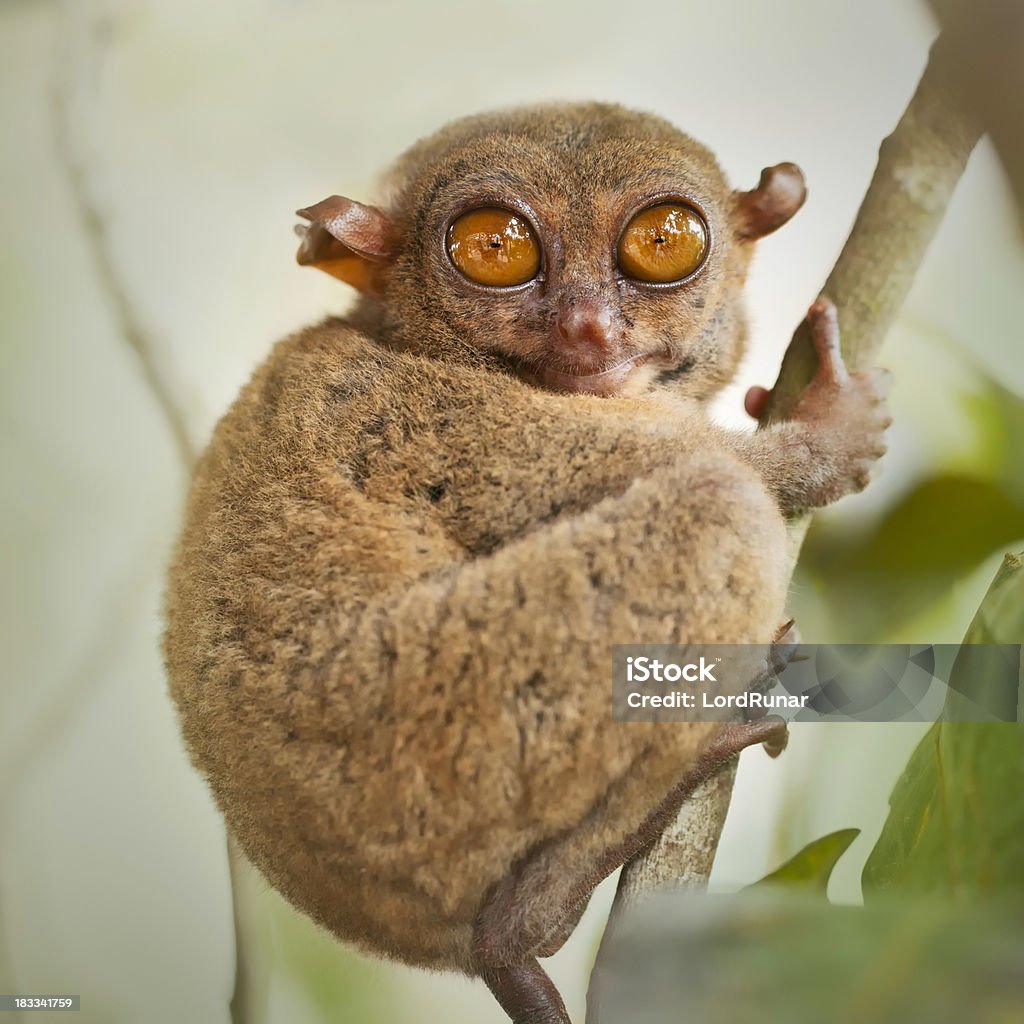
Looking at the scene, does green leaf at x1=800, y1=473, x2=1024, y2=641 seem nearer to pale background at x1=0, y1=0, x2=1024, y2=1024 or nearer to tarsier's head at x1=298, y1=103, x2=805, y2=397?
pale background at x1=0, y1=0, x2=1024, y2=1024

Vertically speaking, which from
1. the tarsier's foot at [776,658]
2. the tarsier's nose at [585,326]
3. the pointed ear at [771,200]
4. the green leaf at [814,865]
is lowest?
the green leaf at [814,865]

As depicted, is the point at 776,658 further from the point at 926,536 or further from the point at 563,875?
the point at 926,536

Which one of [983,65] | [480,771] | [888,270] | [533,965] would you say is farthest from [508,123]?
[533,965]

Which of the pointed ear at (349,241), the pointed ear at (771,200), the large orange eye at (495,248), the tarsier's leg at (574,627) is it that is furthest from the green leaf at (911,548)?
the pointed ear at (349,241)

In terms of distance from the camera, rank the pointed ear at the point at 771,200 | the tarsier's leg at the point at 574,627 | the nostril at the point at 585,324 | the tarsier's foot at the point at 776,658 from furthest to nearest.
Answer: the pointed ear at the point at 771,200
the nostril at the point at 585,324
the tarsier's foot at the point at 776,658
the tarsier's leg at the point at 574,627

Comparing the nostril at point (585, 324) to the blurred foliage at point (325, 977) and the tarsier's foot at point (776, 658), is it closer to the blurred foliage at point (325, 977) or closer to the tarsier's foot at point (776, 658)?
the tarsier's foot at point (776, 658)

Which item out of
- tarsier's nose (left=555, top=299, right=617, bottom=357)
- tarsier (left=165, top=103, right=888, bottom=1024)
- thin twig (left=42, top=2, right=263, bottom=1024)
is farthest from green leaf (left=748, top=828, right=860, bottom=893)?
thin twig (left=42, top=2, right=263, bottom=1024)
